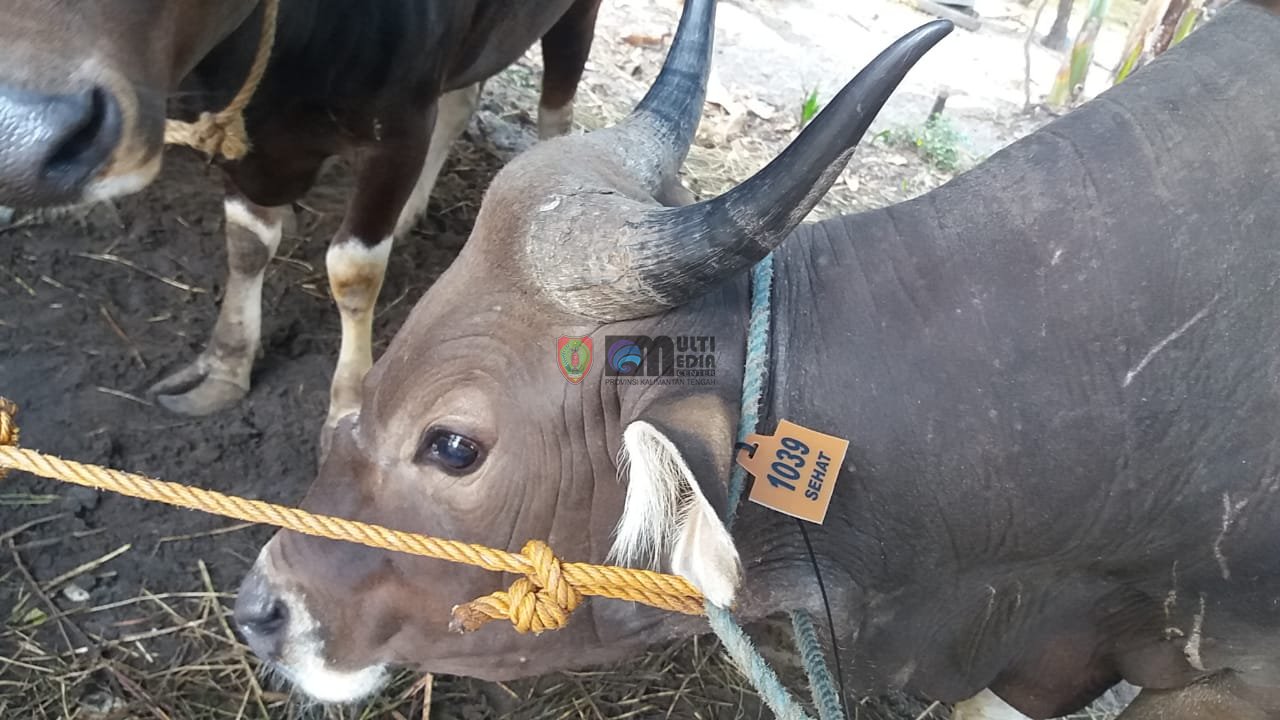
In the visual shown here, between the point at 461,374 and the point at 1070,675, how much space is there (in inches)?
68.4

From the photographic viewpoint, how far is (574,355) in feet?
6.38

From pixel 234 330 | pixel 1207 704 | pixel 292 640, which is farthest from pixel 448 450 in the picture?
pixel 234 330

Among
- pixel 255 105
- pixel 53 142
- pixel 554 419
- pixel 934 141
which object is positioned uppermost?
pixel 53 142

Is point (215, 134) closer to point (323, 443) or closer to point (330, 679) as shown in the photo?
point (323, 443)

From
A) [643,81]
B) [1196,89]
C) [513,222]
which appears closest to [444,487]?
[513,222]

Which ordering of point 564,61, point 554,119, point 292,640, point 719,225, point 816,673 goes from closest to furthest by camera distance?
point 719,225 < point 816,673 < point 292,640 < point 564,61 < point 554,119

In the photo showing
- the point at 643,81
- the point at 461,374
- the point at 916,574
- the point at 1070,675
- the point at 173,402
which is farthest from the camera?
the point at 643,81

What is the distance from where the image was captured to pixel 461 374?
1964mm

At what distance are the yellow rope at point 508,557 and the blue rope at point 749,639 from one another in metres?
0.11

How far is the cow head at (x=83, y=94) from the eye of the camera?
1672mm

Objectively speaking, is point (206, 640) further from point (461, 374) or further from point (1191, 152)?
point (1191, 152)

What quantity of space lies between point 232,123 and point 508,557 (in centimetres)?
200

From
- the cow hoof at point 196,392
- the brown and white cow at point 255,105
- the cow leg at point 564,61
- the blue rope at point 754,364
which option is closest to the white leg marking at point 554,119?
the cow leg at point 564,61

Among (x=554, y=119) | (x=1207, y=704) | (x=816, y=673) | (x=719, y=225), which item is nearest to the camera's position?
(x=719, y=225)
